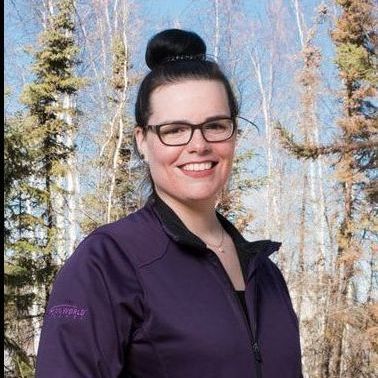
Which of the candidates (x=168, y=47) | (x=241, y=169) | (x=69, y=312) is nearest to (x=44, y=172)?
(x=241, y=169)

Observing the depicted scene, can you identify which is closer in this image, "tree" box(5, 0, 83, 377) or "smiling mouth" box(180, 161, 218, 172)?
"smiling mouth" box(180, 161, 218, 172)

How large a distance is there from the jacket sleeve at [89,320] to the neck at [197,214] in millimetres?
317

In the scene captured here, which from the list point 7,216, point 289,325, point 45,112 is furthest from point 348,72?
point 289,325

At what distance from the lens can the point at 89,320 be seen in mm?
1302

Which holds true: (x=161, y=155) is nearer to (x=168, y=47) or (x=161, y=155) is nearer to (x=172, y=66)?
(x=172, y=66)

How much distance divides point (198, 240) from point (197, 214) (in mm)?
146

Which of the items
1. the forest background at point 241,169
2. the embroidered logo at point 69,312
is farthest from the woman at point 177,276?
the forest background at point 241,169

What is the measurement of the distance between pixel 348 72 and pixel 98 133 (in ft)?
32.9

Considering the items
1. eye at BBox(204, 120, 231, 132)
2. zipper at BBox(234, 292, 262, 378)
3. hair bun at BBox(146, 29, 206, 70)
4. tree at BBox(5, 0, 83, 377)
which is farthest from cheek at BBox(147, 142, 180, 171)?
tree at BBox(5, 0, 83, 377)

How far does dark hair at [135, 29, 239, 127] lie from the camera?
166 centimetres

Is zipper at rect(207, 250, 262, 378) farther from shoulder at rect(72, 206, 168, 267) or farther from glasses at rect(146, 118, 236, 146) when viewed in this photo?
glasses at rect(146, 118, 236, 146)

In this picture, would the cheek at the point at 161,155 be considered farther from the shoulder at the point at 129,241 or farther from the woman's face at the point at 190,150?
the shoulder at the point at 129,241

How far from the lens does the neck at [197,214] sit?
1.67m

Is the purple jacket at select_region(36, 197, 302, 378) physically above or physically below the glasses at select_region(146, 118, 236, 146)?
below
